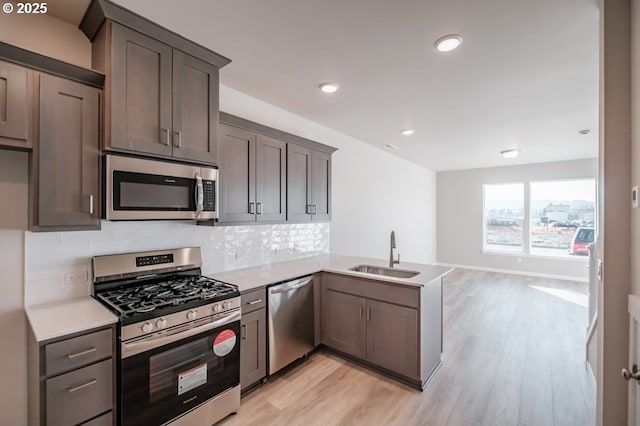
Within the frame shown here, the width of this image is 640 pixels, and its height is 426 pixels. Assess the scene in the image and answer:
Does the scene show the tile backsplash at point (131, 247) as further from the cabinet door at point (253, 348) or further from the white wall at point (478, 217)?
the white wall at point (478, 217)

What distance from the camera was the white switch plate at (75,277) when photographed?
6.23 feet

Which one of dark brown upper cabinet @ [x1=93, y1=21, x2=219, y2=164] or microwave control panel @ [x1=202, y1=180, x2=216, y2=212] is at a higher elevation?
dark brown upper cabinet @ [x1=93, y1=21, x2=219, y2=164]

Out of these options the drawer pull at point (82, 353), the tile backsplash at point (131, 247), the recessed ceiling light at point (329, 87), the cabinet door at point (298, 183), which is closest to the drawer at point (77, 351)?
the drawer pull at point (82, 353)

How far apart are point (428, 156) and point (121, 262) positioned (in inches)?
222

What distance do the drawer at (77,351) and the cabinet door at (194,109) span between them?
119cm

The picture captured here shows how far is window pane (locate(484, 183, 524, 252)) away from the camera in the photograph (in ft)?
23.5

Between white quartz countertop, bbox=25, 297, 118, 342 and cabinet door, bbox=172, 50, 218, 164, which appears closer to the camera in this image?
white quartz countertop, bbox=25, 297, 118, 342

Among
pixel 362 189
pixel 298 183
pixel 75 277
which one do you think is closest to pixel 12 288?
pixel 75 277

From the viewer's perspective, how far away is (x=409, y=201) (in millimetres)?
6668

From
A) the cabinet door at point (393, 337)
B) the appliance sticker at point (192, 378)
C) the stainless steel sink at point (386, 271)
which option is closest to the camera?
the appliance sticker at point (192, 378)

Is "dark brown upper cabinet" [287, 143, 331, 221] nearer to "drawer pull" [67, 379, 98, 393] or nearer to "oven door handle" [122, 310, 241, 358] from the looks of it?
"oven door handle" [122, 310, 241, 358]

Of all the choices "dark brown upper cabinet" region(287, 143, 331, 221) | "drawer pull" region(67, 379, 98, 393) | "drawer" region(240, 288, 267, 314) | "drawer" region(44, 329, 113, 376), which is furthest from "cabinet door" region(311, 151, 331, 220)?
"drawer pull" region(67, 379, 98, 393)

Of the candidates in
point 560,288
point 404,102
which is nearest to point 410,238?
point 560,288

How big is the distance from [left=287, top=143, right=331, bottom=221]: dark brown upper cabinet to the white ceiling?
22.1 inches
